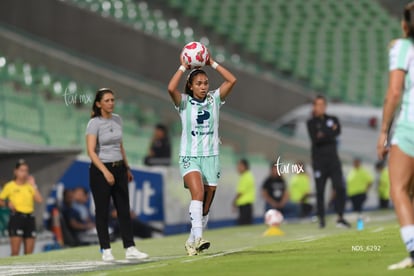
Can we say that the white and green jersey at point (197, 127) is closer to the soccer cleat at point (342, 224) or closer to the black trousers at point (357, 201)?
the soccer cleat at point (342, 224)

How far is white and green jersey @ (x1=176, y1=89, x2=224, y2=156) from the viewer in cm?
1295

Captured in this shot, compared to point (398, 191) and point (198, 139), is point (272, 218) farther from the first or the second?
point (398, 191)

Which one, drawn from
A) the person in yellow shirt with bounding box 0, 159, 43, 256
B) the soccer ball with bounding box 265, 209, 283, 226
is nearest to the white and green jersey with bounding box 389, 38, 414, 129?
the person in yellow shirt with bounding box 0, 159, 43, 256

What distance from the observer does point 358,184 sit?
30.7 metres

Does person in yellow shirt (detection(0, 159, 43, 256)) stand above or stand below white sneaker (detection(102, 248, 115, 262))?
above

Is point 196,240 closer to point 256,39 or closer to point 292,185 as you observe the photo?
point 292,185


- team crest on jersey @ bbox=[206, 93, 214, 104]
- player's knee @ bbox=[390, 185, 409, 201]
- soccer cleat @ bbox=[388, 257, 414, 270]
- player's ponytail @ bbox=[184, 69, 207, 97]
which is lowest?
soccer cleat @ bbox=[388, 257, 414, 270]

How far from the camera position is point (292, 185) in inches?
1144

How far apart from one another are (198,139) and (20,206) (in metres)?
6.22

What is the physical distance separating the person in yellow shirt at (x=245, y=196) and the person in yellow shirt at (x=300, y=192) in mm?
3046

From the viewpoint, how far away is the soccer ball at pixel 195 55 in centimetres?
1283

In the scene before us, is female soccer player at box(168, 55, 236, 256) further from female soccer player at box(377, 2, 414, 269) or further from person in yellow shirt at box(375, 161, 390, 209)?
person in yellow shirt at box(375, 161, 390, 209)

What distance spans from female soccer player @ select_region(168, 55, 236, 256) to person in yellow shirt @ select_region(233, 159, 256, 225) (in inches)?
492

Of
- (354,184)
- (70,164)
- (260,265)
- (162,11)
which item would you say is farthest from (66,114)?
(260,265)
